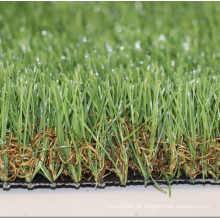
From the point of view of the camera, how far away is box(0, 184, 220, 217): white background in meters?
0.77

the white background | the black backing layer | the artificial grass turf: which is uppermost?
the artificial grass turf

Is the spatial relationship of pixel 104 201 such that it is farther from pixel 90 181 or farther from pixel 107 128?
pixel 107 128

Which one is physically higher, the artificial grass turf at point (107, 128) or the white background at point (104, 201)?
the artificial grass turf at point (107, 128)

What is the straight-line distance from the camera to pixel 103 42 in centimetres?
144

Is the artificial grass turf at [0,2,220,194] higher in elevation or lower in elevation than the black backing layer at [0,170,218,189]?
higher

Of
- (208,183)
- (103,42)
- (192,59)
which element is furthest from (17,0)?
(208,183)

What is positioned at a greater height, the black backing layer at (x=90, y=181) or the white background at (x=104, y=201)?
the black backing layer at (x=90, y=181)

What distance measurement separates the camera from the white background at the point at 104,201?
2.53 ft

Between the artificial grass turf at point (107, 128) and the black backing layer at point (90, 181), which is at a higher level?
the artificial grass turf at point (107, 128)

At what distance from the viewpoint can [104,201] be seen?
80cm

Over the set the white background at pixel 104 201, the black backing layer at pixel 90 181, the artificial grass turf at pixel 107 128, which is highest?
the artificial grass turf at pixel 107 128

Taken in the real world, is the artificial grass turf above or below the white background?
above

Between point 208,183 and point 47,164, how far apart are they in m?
0.56

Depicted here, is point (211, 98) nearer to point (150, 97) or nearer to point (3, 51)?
point (150, 97)
